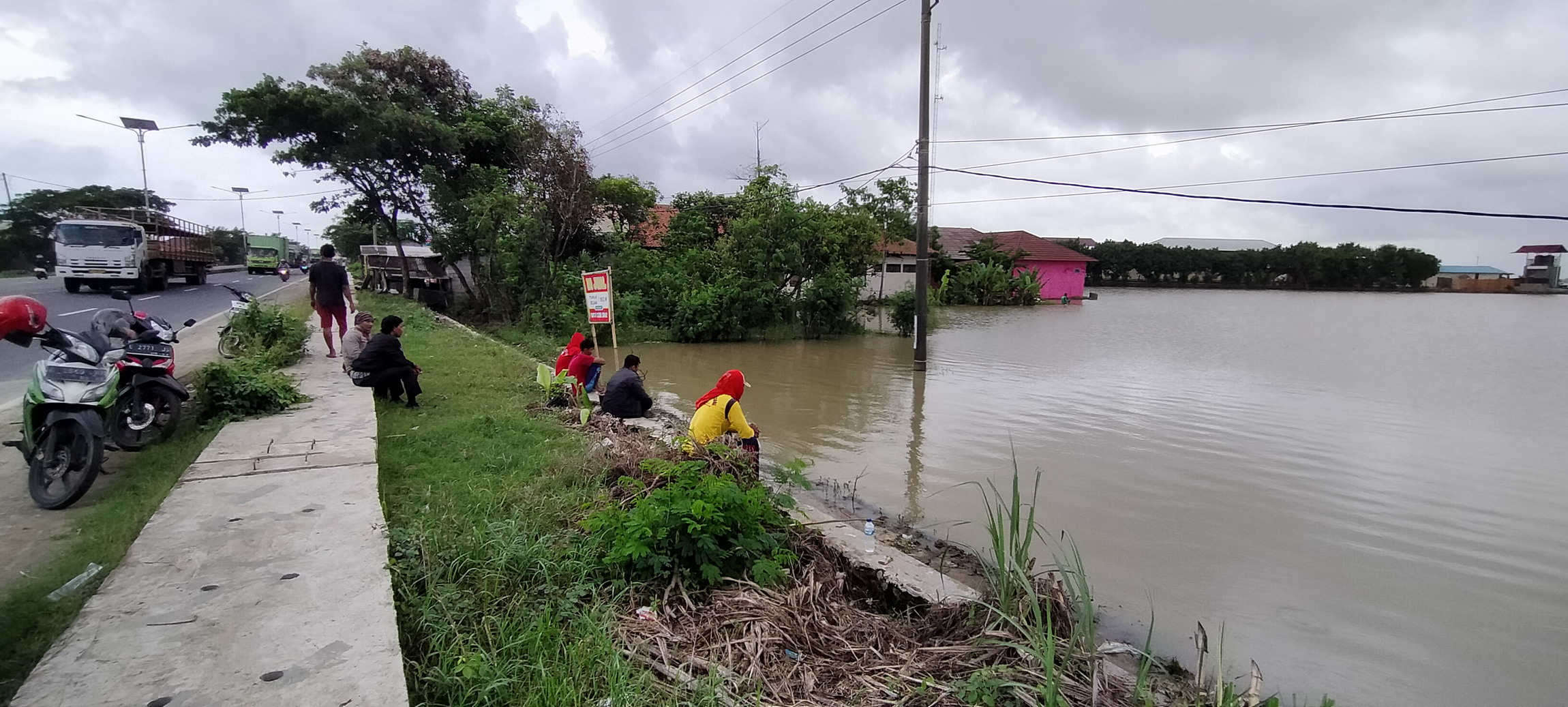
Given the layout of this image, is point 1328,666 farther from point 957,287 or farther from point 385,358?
point 957,287

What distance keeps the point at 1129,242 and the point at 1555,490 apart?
2244 inches

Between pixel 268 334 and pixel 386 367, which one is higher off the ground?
pixel 268 334

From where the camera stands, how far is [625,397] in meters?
7.68

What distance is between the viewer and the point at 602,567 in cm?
370

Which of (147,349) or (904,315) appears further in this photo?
(904,315)

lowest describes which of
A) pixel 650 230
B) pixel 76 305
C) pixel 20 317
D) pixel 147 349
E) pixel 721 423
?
pixel 721 423

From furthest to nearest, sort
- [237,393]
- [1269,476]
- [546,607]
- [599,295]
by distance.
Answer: [599,295], [1269,476], [237,393], [546,607]

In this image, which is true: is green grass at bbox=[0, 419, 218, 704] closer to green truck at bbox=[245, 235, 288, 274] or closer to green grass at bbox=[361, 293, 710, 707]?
green grass at bbox=[361, 293, 710, 707]

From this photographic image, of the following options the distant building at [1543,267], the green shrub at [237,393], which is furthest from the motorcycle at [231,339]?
the distant building at [1543,267]

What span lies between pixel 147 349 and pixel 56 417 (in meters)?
1.18

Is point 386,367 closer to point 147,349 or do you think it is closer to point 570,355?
point 147,349

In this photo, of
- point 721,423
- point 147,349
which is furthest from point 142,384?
point 721,423

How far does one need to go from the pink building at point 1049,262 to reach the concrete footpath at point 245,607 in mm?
40858

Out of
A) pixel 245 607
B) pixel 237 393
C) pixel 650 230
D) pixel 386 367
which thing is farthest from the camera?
pixel 650 230
